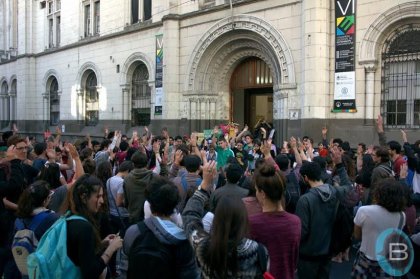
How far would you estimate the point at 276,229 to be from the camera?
362 cm

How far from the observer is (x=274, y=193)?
3.70 meters

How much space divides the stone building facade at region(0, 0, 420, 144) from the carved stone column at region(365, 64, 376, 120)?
0.10 feet

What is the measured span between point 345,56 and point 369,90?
1.32 meters

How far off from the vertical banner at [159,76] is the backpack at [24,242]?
1604 cm

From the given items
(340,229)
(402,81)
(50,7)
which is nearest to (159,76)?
(402,81)

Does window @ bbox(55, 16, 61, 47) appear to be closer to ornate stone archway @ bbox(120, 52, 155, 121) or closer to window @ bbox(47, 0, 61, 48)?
window @ bbox(47, 0, 61, 48)

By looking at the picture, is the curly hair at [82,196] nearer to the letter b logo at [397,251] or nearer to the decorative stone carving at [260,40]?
the letter b logo at [397,251]

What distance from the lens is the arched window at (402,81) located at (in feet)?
42.4

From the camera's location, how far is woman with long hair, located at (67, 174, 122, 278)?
318 centimetres

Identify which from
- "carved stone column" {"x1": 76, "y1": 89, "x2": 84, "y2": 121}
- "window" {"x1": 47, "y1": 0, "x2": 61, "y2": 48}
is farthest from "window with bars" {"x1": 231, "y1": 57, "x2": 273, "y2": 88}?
"window" {"x1": 47, "y1": 0, "x2": 61, "y2": 48}

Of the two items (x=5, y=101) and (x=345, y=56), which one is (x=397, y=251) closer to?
(x=345, y=56)

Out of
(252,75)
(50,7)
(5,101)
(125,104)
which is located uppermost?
(50,7)

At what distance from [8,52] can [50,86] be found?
26.8ft

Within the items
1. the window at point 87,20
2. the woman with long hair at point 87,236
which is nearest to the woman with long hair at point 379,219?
the woman with long hair at point 87,236
